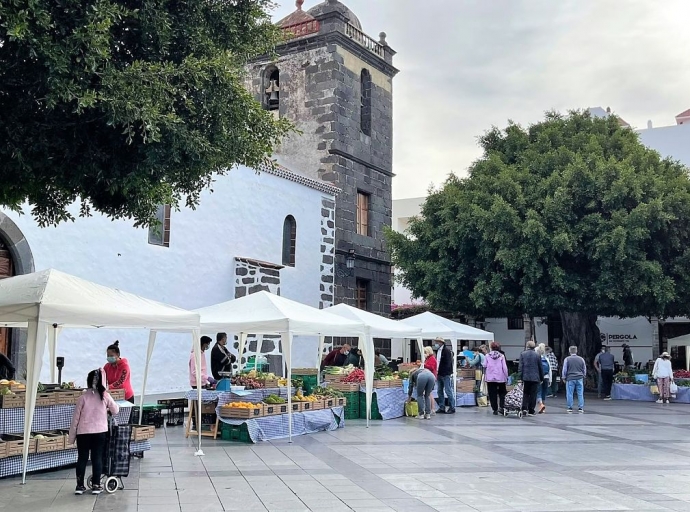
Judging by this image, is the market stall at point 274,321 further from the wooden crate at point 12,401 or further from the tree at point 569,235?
the tree at point 569,235

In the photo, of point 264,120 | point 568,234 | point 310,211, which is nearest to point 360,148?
point 310,211

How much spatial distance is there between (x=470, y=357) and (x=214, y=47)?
1440 centimetres

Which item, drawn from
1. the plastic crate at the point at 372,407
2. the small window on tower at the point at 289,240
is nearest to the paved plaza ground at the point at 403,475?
the plastic crate at the point at 372,407

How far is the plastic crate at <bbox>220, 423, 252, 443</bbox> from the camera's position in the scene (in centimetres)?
1184

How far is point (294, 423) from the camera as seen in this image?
12680 mm

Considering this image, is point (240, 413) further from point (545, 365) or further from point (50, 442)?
point (545, 365)

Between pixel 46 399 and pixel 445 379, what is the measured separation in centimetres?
990

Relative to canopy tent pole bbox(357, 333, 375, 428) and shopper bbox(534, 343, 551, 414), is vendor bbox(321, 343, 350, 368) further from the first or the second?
shopper bbox(534, 343, 551, 414)

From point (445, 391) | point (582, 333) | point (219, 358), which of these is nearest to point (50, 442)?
point (219, 358)

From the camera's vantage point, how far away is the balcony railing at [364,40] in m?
25.3

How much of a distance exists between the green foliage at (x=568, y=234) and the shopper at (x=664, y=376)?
1483 millimetres

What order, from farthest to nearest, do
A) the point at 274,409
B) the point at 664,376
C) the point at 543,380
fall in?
the point at 664,376, the point at 543,380, the point at 274,409

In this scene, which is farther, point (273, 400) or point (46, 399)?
point (273, 400)

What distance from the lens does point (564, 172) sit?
Result: 71.5 feet
